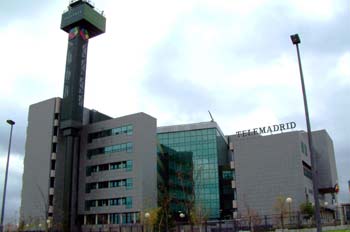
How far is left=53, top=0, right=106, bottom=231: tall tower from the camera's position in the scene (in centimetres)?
9144

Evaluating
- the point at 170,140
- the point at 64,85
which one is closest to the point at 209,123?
the point at 170,140

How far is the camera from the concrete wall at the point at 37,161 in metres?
96.6

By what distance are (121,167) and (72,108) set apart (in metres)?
17.2

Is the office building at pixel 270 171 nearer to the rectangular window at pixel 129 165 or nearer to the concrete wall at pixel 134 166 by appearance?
the concrete wall at pixel 134 166

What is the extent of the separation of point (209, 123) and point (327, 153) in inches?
1213

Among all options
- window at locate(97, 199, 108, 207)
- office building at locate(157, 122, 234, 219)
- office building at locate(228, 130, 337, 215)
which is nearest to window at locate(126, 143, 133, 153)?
window at locate(97, 199, 108, 207)

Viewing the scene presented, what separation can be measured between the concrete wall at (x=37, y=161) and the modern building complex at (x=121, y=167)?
0.22 meters

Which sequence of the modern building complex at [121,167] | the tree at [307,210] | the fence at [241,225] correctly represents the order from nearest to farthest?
the fence at [241,225]
the tree at [307,210]
the modern building complex at [121,167]

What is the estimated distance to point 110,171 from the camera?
3578 inches

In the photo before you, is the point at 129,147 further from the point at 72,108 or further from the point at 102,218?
the point at 72,108

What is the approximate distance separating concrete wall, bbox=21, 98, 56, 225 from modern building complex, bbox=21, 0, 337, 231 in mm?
224

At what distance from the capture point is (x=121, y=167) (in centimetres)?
8938

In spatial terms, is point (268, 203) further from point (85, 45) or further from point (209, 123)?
point (85, 45)

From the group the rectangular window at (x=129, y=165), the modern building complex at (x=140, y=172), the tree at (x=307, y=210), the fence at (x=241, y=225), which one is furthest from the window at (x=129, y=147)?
the tree at (x=307, y=210)
